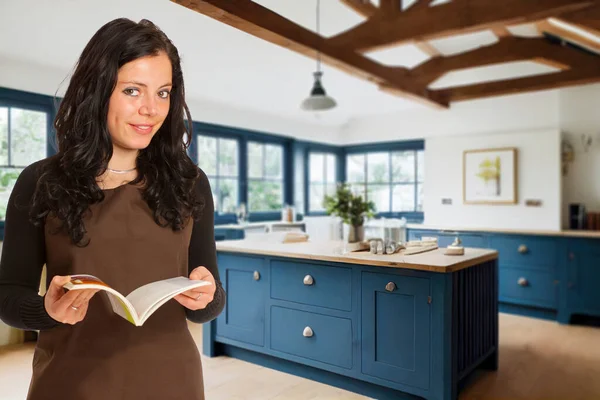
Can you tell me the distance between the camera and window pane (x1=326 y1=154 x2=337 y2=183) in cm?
768

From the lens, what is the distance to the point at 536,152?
5.62 m

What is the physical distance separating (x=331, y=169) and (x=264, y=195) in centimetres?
155

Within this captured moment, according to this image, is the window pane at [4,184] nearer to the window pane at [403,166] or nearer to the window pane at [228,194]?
the window pane at [228,194]

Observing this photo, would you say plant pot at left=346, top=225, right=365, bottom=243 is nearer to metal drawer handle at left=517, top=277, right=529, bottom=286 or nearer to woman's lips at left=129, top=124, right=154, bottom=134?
metal drawer handle at left=517, top=277, right=529, bottom=286

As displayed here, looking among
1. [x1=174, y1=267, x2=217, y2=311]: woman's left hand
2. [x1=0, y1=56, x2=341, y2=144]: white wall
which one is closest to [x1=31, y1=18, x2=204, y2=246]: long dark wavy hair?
[x1=174, y1=267, x2=217, y2=311]: woman's left hand

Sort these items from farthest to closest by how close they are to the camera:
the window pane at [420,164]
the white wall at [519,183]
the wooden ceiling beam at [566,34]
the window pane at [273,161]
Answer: the window pane at [420,164]
the window pane at [273,161]
the white wall at [519,183]
the wooden ceiling beam at [566,34]

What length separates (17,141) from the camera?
4.07m

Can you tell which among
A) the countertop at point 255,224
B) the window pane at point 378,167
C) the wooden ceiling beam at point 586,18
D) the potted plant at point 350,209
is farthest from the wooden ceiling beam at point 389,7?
the window pane at point 378,167

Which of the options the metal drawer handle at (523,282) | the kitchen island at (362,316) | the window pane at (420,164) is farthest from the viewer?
the window pane at (420,164)

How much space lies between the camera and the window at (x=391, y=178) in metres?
7.02

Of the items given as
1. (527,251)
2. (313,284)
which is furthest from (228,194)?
(527,251)

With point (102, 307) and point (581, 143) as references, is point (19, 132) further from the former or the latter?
point (581, 143)

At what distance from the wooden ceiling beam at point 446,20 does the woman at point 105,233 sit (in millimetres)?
3136

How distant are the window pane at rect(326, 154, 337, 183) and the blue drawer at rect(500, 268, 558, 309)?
3246mm
